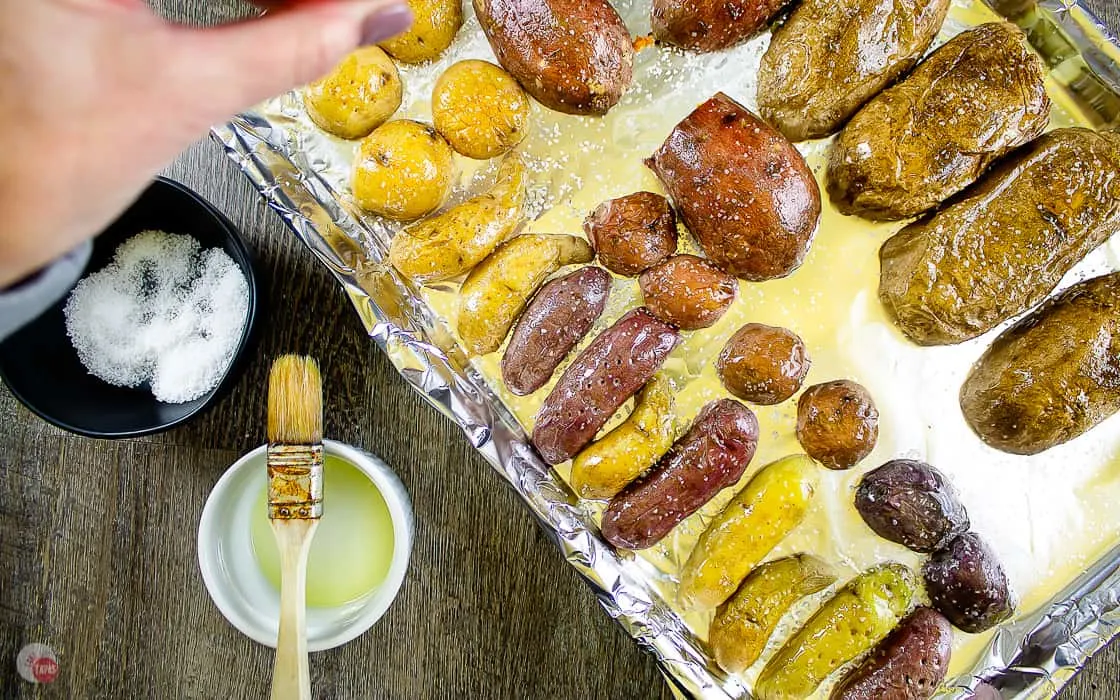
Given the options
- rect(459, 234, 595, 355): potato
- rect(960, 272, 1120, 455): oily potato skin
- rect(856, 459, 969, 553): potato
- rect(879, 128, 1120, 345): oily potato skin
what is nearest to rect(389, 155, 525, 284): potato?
rect(459, 234, 595, 355): potato

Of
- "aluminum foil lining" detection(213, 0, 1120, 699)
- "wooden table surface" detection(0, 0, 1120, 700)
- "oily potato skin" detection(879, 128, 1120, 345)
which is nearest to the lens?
"oily potato skin" detection(879, 128, 1120, 345)

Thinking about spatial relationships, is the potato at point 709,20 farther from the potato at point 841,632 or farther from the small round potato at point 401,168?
the potato at point 841,632

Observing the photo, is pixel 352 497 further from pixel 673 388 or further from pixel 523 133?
pixel 523 133

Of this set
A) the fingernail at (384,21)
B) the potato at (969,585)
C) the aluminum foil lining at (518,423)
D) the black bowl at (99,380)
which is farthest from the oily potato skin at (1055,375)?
the black bowl at (99,380)

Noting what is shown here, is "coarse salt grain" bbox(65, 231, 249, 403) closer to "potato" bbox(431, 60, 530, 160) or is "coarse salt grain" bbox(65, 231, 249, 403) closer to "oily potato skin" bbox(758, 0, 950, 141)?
"potato" bbox(431, 60, 530, 160)

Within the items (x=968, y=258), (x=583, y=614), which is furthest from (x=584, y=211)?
(x=583, y=614)

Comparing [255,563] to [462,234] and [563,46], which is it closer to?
[462,234]

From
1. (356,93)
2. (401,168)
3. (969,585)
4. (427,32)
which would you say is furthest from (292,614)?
(969,585)
